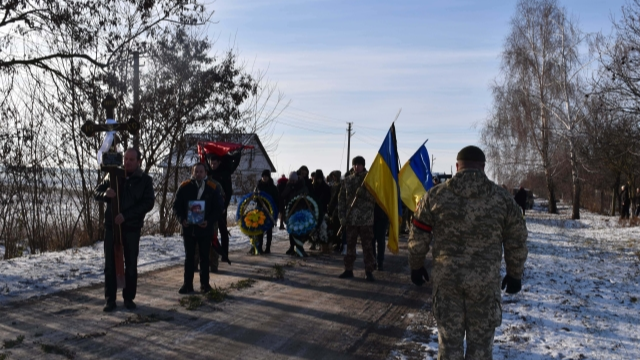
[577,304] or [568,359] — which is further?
[577,304]

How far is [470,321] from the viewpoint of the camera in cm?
464

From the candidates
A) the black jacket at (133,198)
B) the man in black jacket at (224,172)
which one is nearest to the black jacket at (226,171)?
the man in black jacket at (224,172)

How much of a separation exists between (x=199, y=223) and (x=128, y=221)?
117 centimetres

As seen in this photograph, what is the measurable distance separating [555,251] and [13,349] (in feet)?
46.7

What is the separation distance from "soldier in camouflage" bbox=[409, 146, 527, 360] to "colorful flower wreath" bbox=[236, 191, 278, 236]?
28.3 feet

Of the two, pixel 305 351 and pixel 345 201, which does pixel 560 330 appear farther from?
pixel 345 201

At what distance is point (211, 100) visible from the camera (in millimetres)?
17812

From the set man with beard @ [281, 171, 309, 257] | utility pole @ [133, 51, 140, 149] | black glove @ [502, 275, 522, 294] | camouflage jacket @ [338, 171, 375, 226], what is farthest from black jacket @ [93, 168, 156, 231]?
utility pole @ [133, 51, 140, 149]

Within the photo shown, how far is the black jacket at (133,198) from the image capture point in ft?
25.3

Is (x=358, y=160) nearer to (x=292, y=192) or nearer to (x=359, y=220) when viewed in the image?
(x=359, y=220)

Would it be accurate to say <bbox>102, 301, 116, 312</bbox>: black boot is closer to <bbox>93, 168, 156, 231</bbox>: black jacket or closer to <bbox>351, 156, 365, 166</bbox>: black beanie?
<bbox>93, 168, 156, 231</bbox>: black jacket

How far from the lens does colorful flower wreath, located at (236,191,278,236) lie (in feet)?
43.0

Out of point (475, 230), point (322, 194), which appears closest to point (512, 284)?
point (475, 230)

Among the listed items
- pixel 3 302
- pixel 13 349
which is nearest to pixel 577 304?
pixel 13 349
